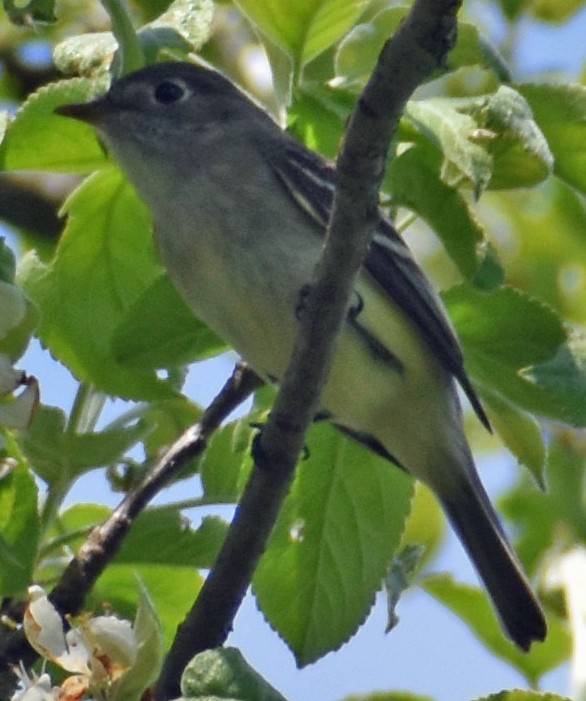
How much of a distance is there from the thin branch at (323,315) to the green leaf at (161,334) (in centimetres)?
31

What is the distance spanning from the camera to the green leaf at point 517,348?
2131 millimetres

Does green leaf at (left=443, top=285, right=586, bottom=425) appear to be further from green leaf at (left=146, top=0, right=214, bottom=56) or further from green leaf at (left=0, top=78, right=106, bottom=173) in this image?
green leaf at (left=0, top=78, right=106, bottom=173)

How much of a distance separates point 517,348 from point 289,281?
2.61ft

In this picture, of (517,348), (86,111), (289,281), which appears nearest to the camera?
(517,348)

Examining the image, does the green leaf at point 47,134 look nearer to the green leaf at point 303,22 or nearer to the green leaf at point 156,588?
the green leaf at point 303,22

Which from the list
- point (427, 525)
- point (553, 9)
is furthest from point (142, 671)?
point (553, 9)

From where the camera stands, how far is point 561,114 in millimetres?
2236

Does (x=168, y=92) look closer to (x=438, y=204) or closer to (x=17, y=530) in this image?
(x=438, y=204)

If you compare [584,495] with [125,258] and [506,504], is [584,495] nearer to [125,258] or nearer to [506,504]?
[506,504]

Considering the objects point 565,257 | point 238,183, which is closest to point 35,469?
point 238,183

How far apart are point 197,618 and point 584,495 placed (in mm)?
1665

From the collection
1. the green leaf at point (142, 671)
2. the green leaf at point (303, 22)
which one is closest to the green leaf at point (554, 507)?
the green leaf at point (303, 22)

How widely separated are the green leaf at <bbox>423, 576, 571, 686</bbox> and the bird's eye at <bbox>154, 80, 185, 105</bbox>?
146cm

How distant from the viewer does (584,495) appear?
336 centimetres
